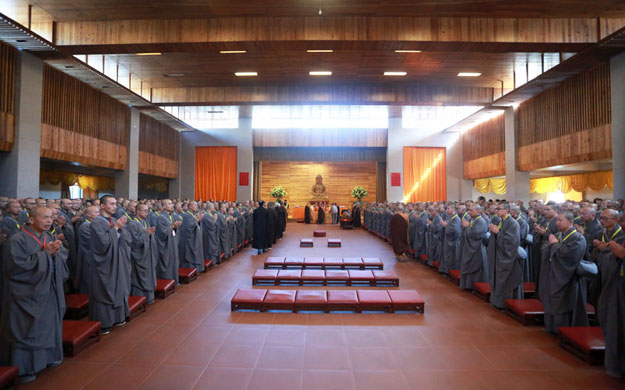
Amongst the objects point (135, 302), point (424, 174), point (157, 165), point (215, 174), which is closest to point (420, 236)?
point (135, 302)

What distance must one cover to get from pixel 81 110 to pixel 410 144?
1768 cm

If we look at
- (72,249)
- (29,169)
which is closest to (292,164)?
(29,169)

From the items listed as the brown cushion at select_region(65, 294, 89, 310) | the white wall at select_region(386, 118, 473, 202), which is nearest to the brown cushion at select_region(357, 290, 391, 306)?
the brown cushion at select_region(65, 294, 89, 310)

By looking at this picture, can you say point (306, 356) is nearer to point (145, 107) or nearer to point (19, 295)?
point (19, 295)

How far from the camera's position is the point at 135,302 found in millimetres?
5320

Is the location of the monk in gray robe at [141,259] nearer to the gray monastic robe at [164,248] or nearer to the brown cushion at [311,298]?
the gray monastic robe at [164,248]

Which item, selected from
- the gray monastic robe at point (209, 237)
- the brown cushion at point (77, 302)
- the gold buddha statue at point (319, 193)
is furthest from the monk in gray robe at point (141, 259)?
the gold buddha statue at point (319, 193)

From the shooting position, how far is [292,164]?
91.0ft

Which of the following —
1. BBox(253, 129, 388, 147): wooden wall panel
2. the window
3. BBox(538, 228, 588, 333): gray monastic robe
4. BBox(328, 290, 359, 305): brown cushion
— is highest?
the window

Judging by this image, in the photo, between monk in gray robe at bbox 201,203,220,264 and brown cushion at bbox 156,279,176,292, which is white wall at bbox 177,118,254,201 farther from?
brown cushion at bbox 156,279,176,292

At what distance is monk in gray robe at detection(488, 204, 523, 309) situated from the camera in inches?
221

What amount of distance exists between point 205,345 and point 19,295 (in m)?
1.96

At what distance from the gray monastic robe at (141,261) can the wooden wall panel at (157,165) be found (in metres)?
13.1

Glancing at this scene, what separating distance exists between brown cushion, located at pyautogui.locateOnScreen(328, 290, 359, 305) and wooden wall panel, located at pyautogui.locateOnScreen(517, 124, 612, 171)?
933 centimetres
